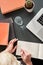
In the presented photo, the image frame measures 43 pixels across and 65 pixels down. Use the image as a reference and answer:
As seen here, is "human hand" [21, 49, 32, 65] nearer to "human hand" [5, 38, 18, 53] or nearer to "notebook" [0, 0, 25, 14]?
"human hand" [5, 38, 18, 53]

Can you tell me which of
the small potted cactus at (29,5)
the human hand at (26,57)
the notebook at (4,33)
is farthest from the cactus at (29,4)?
the human hand at (26,57)

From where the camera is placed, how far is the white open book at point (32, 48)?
154 centimetres

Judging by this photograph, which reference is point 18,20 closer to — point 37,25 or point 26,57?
point 37,25

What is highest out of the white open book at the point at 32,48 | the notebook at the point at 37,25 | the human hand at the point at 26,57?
the notebook at the point at 37,25

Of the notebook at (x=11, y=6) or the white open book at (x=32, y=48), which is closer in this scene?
the white open book at (x=32, y=48)

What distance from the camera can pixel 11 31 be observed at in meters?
1.62

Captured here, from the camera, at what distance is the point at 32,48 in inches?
61.2

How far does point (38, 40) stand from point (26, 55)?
139 millimetres

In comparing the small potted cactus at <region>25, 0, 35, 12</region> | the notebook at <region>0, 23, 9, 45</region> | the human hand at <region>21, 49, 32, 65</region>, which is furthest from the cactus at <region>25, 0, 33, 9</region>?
the human hand at <region>21, 49, 32, 65</region>

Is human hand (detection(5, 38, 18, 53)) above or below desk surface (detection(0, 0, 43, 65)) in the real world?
below

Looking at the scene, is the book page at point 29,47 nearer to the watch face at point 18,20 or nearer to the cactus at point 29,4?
the watch face at point 18,20

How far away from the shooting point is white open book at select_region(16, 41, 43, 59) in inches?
60.5

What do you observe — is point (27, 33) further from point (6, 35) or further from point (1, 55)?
point (1, 55)

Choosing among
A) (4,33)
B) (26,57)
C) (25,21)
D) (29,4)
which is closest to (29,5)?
(29,4)
